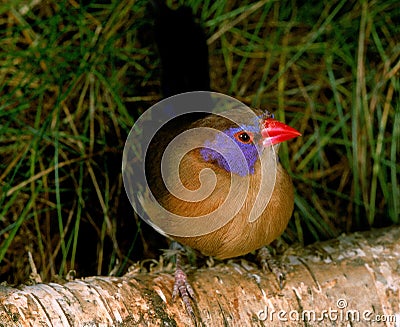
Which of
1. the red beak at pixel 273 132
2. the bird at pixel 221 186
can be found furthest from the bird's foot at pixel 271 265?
the red beak at pixel 273 132

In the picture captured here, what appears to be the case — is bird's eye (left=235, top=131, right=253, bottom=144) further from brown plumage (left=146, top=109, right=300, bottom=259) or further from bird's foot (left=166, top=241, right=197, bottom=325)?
bird's foot (left=166, top=241, right=197, bottom=325)

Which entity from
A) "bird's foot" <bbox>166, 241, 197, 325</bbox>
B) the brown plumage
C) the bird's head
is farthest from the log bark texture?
the bird's head

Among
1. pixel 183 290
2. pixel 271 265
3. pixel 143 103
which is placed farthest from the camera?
pixel 143 103

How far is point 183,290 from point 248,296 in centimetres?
26

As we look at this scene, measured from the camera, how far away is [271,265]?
2.41m

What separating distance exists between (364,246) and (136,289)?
999mm

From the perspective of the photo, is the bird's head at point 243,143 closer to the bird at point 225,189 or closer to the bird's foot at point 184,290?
the bird at point 225,189

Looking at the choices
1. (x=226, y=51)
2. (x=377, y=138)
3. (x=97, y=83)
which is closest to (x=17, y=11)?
(x=97, y=83)

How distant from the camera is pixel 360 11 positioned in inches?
126

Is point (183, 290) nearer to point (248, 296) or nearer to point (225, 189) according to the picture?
point (248, 296)

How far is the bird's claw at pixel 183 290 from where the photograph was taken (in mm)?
2169

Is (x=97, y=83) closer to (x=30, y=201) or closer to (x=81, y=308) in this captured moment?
(x=30, y=201)

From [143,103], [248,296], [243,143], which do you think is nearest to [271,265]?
[248,296]

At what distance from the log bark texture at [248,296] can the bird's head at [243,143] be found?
46 cm
